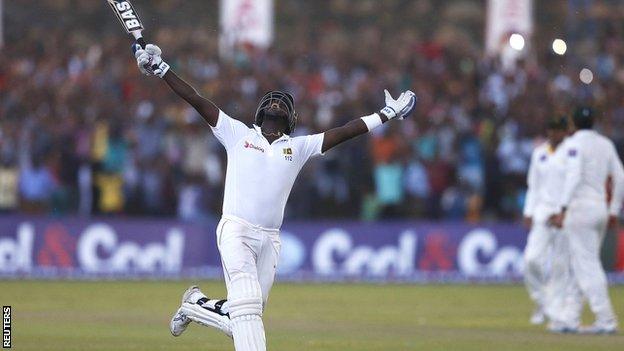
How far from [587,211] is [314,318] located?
12.3 feet

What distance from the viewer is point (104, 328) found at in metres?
16.9

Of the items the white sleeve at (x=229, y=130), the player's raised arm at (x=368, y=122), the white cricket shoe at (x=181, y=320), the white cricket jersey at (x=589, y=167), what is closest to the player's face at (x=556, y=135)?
the white cricket jersey at (x=589, y=167)

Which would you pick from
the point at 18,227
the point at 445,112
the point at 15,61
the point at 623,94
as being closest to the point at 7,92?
the point at 15,61

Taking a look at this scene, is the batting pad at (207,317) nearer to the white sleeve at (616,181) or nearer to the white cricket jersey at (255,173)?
the white cricket jersey at (255,173)

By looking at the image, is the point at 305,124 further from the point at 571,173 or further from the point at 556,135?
the point at 571,173

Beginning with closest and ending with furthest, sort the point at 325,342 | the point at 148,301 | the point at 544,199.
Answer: the point at 325,342, the point at 544,199, the point at 148,301

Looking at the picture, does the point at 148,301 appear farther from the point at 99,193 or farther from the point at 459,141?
the point at 459,141

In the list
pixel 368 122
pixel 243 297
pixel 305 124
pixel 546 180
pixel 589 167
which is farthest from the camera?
pixel 305 124

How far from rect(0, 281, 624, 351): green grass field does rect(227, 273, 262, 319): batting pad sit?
99.1 inches

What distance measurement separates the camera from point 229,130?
12.5m

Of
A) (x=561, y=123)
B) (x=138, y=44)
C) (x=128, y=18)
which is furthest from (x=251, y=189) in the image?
(x=561, y=123)

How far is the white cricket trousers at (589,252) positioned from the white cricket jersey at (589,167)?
0.41 ft

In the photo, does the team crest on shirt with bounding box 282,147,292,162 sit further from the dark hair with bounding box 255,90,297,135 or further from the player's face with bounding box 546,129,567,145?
the player's face with bounding box 546,129,567,145

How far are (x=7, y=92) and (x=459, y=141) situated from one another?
27.4 feet
